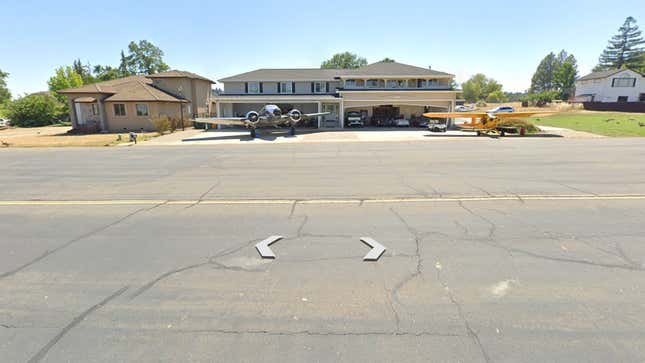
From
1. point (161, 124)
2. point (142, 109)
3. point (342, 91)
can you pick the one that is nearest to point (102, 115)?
point (142, 109)

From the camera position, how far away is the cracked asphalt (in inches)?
111

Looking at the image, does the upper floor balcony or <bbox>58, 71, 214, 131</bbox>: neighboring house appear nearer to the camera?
<bbox>58, 71, 214, 131</bbox>: neighboring house

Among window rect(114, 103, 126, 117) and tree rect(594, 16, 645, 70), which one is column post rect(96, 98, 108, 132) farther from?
tree rect(594, 16, 645, 70)

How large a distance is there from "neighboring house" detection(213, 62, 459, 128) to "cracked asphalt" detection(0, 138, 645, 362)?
26.2m

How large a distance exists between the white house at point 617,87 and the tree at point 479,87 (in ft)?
152

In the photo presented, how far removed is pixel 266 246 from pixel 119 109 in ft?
117

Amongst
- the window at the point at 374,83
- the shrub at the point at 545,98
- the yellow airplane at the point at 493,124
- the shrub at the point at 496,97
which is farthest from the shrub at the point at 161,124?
the shrub at the point at 496,97

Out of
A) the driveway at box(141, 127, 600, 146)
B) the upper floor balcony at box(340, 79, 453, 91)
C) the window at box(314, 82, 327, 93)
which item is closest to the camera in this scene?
Answer: the driveway at box(141, 127, 600, 146)

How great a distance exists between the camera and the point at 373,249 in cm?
477

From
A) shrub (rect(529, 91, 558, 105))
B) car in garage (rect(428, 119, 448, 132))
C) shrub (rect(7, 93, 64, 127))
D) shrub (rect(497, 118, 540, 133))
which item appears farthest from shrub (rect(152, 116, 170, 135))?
shrub (rect(529, 91, 558, 105))

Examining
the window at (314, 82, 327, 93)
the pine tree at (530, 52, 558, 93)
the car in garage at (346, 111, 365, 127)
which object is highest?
the pine tree at (530, 52, 558, 93)

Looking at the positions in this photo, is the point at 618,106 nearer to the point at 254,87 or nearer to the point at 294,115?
the point at 294,115

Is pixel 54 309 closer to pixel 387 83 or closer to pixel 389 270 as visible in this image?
pixel 389 270

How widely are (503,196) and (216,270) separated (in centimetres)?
697
